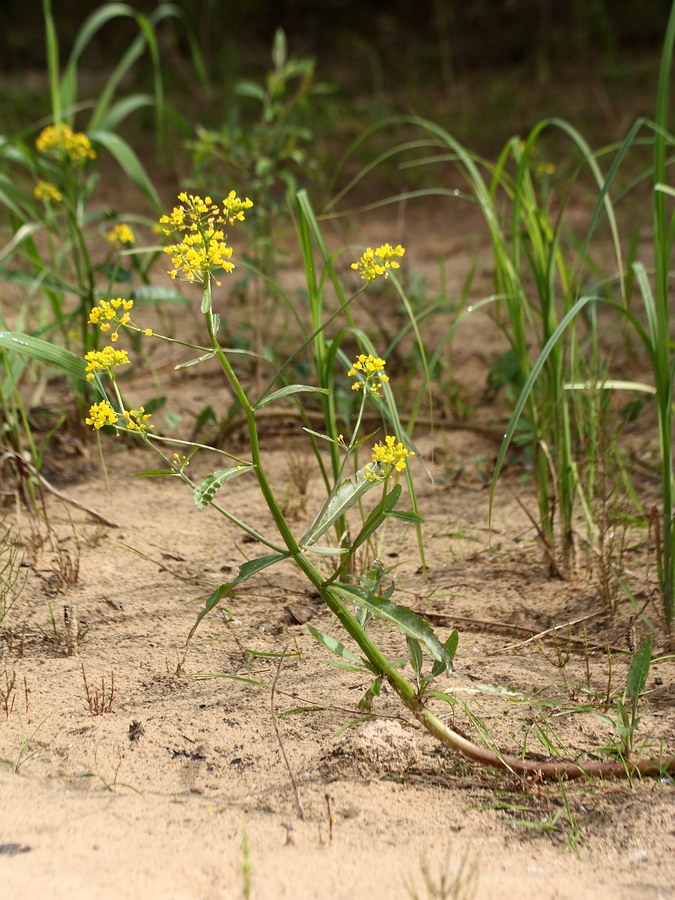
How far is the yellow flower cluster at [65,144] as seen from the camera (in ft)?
8.02

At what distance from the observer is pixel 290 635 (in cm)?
182

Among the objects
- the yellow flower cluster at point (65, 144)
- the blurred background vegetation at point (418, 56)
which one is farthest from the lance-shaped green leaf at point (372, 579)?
the blurred background vegetation at point (418, 56)

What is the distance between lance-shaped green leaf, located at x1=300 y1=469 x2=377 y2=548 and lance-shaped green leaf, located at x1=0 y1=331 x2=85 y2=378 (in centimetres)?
58

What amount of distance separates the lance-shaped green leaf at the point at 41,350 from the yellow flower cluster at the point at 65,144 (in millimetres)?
937

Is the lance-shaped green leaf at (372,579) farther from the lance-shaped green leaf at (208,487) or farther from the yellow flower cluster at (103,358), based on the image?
the yellow flower cluster at (103,358)

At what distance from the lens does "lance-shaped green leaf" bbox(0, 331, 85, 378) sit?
1673 mm

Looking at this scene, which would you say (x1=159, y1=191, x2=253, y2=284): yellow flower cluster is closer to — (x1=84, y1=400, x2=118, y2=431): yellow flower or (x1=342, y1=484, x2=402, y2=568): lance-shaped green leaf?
(x1=84, y1=400, x2=118, y2=431): yellow flower

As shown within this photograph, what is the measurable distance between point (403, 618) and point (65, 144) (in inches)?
68.3

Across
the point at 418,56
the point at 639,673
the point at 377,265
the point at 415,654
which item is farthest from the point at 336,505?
the point at 418,56

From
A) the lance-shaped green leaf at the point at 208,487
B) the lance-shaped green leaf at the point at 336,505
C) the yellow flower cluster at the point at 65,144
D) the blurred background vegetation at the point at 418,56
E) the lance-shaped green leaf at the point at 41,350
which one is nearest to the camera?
the lance-shaped green leaf at the point at 208,487

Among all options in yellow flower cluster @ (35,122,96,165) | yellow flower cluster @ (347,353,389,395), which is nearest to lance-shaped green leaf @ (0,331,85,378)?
yellow flower cluster @ (347,353,389,395)

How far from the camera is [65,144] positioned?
247 centimetres

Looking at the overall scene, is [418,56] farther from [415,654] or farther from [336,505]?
[415,654]

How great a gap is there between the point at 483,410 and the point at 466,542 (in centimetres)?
74
